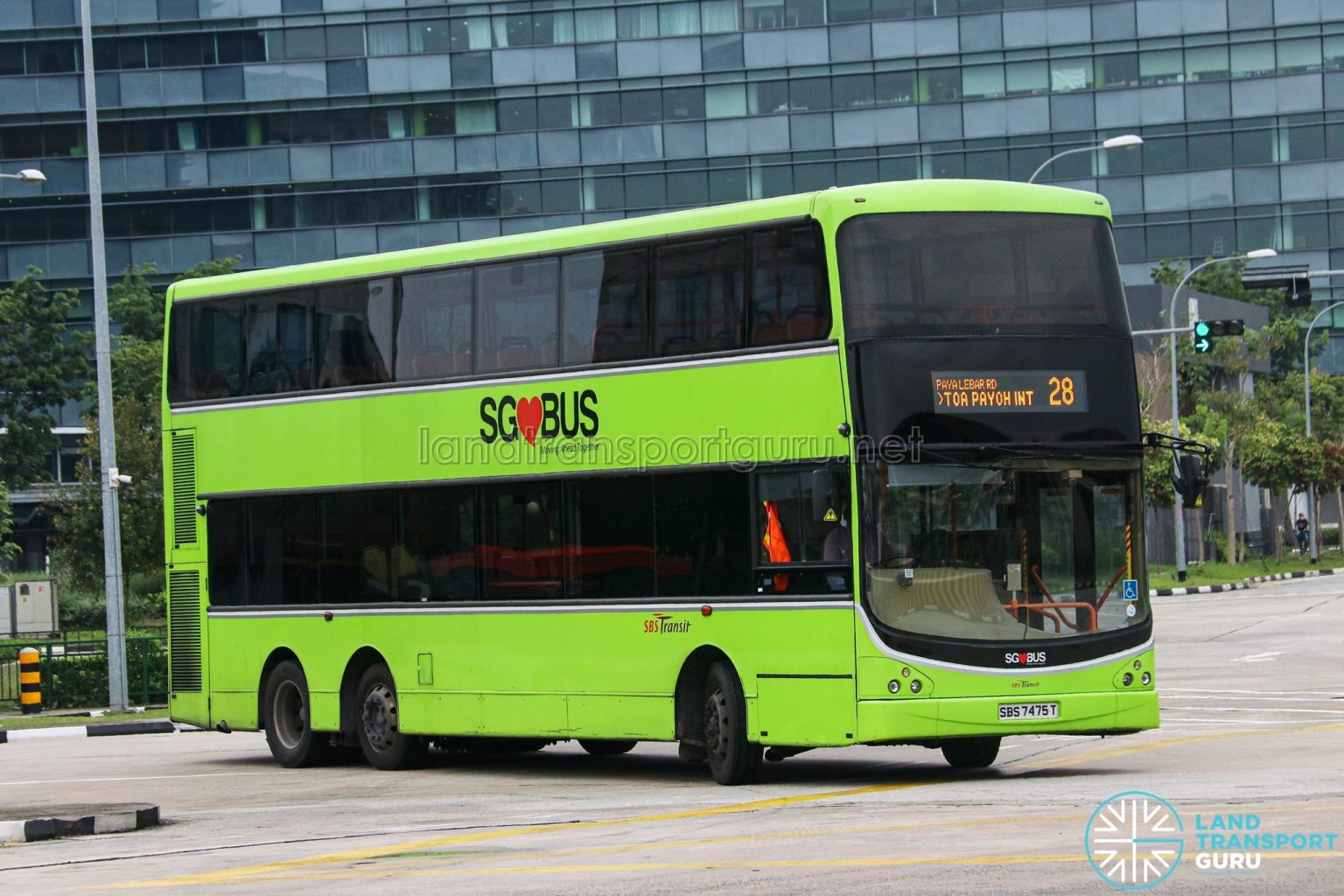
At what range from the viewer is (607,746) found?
20.2 m

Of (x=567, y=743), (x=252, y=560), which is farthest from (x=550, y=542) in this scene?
(x=567, y=743)

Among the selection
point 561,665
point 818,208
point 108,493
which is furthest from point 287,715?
point 108,493

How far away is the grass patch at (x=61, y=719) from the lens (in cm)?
2825

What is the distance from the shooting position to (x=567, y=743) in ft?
77.6

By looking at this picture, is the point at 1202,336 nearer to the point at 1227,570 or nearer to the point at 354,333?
the point at 354,333

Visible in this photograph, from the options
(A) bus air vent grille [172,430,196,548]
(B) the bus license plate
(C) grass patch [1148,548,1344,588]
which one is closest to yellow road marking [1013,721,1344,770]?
(B) the bus license plate

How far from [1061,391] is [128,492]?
35134 millimetres

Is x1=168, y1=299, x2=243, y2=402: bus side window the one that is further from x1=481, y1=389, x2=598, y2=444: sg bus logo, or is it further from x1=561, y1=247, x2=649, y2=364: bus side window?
x1=561, y1=247, x2=649, y2=364: bus side window

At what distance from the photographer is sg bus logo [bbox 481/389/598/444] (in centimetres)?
1739

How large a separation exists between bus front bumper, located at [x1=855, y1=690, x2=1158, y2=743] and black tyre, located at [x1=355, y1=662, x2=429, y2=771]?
600cm

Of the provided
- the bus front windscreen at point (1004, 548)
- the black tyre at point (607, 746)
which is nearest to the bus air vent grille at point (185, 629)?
the black tyre at point (607, 746)

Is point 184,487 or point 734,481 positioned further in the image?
point 184,487

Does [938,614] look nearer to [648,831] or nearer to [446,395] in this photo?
[648,831]

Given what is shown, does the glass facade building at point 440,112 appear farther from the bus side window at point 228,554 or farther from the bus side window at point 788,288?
the bus side window at point 788,288
